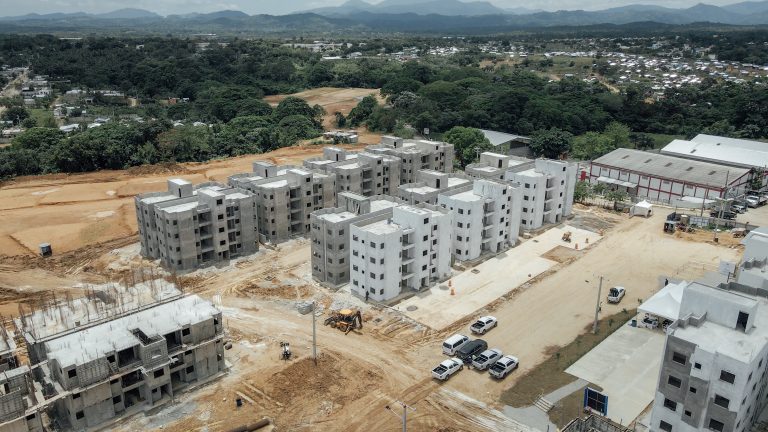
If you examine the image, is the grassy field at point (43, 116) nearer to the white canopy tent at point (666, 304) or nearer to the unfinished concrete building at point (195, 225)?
the unfinished concrete building at point (195, 225)

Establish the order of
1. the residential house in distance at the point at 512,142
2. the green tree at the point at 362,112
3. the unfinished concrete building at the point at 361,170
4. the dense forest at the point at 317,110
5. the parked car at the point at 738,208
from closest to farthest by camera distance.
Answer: the unfinished concrete building at the point at 361,170 → the parked car at the point at 738,208 → the dense forest at the point at 317,110 → the residential house in distance at the point at 512,142 → the green tree at the point at 362,112

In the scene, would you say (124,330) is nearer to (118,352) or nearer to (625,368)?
(118,352)

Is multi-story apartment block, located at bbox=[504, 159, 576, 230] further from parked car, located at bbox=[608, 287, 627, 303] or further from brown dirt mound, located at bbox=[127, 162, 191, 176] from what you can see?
Result: brown dirt mound, located at bbox=[127, 162, 191, 176]

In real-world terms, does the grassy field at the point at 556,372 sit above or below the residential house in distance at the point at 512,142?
below

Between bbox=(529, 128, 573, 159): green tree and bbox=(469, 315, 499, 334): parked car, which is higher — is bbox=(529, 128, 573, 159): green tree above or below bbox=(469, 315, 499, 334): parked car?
above

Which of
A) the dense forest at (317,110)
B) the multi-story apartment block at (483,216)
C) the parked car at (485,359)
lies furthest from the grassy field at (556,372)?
the dense forest at (317,110)

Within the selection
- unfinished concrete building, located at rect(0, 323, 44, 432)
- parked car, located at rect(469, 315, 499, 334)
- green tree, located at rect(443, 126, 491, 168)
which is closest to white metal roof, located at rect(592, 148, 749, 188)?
green tree, located at rect(443, 126, 491, 168)

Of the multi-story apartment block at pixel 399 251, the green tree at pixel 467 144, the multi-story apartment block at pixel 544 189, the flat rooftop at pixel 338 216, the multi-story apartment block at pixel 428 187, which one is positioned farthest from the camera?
the green tree at pixel 467 144

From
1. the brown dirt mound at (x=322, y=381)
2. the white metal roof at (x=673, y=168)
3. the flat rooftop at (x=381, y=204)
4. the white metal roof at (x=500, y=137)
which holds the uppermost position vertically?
the flat rooftop at (x=381, y=204)
